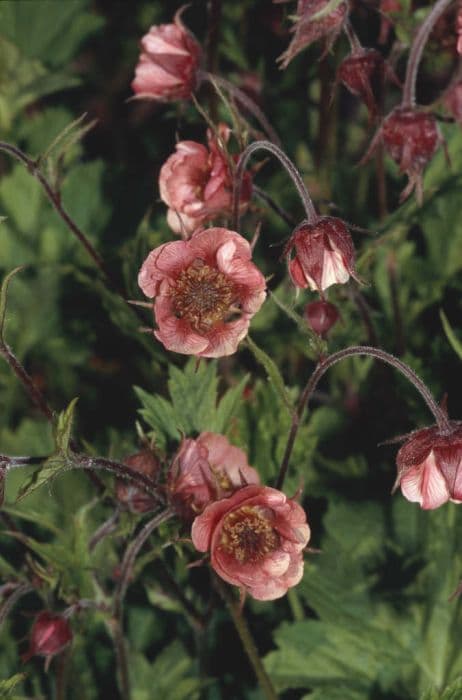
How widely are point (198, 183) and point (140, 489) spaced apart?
399 millimetres

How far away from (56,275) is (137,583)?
26.3 inches

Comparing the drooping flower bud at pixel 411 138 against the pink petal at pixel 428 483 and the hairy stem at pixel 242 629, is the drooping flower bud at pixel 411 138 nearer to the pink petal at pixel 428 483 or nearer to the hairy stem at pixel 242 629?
the pink petal at pixel 428 483

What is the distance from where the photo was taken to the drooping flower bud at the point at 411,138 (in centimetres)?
127

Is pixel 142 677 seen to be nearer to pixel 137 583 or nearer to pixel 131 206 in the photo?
pixel 137 583

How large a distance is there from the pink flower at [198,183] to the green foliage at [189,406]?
0.20 meters

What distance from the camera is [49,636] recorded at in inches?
46.7

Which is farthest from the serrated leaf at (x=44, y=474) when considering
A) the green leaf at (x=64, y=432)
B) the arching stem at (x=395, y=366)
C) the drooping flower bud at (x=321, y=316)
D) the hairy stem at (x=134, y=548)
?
the drooping flower bud at (x=321, y=316)

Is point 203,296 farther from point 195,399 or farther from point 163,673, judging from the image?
point 163,673

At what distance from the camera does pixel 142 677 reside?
1513 mm

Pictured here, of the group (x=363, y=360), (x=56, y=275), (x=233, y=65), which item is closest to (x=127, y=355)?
(x=56, y=275)

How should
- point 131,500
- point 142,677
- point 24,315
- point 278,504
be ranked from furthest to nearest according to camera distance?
point 24,315 → point 142,677 → point 131,500 → point 278,504

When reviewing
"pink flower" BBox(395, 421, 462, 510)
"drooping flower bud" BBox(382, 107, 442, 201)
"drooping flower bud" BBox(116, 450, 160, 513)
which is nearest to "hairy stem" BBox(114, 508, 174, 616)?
"drooping flower bud" BBox(116, 450, 160, 513)

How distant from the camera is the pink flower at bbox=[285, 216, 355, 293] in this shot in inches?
43.1

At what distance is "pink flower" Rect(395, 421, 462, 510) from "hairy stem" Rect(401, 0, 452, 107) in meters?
0.45
